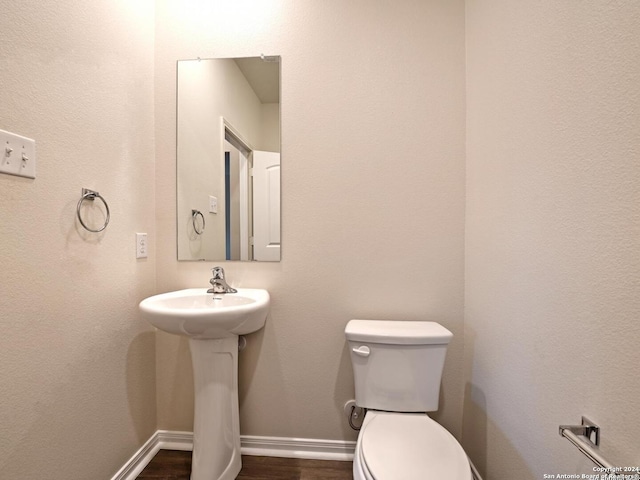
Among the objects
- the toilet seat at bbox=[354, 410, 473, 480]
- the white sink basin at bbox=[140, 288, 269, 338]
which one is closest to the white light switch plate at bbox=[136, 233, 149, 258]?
the white sink basin at bbox=[140, 288, 269, 338]

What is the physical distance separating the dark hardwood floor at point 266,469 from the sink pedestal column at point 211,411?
0.48ft

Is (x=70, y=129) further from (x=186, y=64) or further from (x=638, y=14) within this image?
(x=638, y=14)

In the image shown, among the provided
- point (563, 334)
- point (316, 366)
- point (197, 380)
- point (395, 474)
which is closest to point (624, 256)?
point (563, 334)

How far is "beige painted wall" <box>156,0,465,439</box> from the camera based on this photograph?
54.5 inches

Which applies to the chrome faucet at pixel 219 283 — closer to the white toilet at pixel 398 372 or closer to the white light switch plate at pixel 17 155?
the white toilet at pixel 398 372

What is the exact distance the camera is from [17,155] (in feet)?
2.75

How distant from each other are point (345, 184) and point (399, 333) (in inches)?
28.8

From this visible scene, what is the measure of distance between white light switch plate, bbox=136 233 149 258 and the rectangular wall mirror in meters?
0.15

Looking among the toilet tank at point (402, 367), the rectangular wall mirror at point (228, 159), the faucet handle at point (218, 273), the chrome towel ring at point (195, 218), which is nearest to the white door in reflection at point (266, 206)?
the rectangular wall mirror at point (228, 159)

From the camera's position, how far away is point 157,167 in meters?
1.49

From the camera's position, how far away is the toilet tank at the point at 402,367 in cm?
118

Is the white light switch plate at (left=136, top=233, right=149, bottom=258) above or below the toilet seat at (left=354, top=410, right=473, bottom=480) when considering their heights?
above

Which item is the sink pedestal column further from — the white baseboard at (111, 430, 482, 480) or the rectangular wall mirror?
the rectangular wall mirror

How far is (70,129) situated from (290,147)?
853 mm
